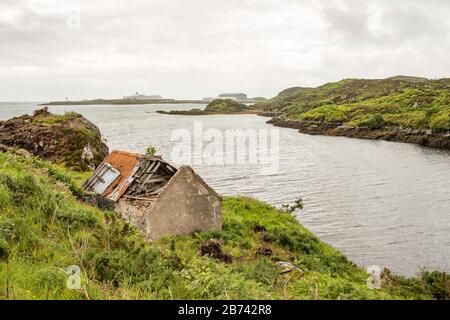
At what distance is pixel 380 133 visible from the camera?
94188 mm

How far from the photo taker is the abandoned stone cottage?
22.0 m

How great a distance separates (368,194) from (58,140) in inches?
1312

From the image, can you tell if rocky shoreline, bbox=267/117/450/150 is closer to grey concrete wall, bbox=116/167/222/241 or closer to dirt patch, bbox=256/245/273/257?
dirt patch, bbox=256/245/273/257

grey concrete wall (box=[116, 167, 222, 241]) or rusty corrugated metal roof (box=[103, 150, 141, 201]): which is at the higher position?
rusty corrugated metal roof (box=[103, 150, 141, 201])

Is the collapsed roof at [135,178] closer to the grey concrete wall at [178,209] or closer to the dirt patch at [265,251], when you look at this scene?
the grey concrete wall at [178,209]

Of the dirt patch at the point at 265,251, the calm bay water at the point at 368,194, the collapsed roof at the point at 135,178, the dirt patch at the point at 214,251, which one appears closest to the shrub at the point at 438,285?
the calm bay water at the point at 368,194

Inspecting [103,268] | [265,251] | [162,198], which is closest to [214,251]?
[265,251]

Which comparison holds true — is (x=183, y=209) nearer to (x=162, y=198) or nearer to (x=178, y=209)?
(x=178, y=209)

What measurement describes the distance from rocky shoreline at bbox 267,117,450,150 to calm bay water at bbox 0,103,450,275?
177 inches

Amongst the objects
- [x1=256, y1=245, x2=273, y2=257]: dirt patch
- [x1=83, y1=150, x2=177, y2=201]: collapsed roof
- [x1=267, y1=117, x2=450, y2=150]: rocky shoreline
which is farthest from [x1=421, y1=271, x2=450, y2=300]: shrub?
[x1=267, y1=117, x2=450, y2=150]: rocky shoreline

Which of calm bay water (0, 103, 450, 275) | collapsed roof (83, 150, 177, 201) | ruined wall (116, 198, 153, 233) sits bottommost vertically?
calm bay water (0, 103, 450, 275)

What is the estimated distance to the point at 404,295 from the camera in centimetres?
1609
